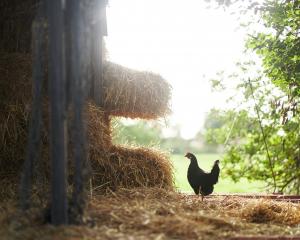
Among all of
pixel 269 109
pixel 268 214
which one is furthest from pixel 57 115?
pixel 269 109

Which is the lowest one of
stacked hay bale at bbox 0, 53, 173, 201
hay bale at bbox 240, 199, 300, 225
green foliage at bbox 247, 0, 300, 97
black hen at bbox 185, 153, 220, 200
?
hay bale at bbox 240, 199, 300, 225

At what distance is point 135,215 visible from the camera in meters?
5.08

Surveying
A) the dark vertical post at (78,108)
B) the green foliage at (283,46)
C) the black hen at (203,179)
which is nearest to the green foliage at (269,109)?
the green foliage at (283,46)

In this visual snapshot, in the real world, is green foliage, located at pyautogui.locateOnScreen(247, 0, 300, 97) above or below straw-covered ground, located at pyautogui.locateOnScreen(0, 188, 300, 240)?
above

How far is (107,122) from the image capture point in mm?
8062

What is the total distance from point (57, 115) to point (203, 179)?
11.1ft

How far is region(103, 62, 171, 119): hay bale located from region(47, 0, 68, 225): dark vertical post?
3322 mm

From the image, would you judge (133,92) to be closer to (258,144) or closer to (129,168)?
(129,168)

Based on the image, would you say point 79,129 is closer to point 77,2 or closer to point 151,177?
point 77,2

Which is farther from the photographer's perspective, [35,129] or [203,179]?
[203,179]

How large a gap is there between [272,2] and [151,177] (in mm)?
3055

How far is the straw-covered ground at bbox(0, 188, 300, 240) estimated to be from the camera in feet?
14.2

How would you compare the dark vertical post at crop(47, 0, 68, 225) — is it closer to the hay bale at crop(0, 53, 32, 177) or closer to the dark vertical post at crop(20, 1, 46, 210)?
the dark vertical post at crop(20, 1, 46, 210)

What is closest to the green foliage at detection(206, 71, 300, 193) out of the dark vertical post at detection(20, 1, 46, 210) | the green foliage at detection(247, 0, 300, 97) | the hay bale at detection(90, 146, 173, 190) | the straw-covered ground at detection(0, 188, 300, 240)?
the green foliage at detection(247, 0, 300, 97)
